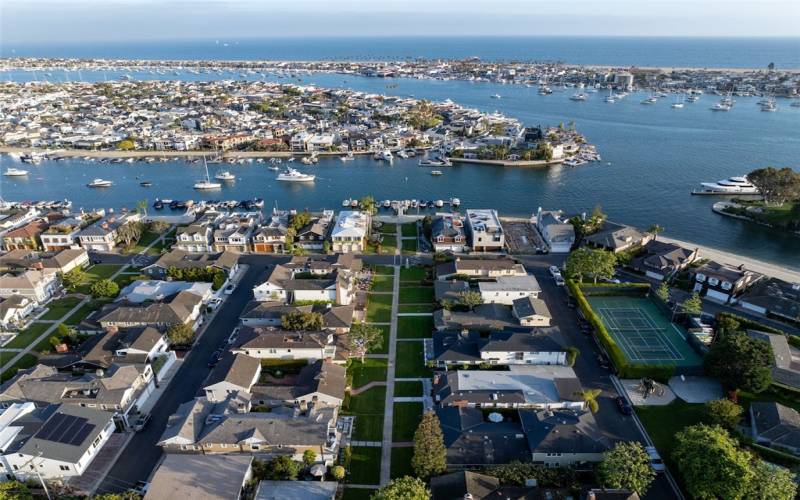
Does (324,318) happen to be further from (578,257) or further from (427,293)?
(578,257)

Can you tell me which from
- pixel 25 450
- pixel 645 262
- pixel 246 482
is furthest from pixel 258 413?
pixel 645 262

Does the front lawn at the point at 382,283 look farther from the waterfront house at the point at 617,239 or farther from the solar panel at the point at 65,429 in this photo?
the solar panel at the point at 65,429

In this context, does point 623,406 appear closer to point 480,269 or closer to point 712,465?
point 712,465

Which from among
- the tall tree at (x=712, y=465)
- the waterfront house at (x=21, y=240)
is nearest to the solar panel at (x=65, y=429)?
the tall tree at (x=712, y=465)

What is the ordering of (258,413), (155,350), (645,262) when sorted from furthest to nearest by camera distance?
(645,262) < (155,350) < (258,413)

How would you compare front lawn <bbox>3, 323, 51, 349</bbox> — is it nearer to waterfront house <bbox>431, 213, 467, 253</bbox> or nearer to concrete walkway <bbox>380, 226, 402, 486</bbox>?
concrete walkway <bbox>380, 226, 402, 486</bbox>
